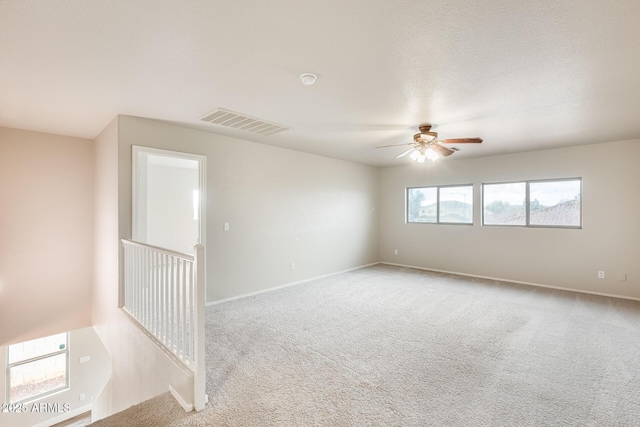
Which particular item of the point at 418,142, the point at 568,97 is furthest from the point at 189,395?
the point at 568,97

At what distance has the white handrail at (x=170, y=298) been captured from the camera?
2.02m

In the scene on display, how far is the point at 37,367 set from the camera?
495 centimetres

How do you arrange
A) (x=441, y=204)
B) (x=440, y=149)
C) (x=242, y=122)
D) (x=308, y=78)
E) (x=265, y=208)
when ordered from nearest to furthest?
1. (x=308, y=78)
2. (x=242, y=122)
3. (x=440, y=149)
4. (x=265, y=208)
5. (x=441, y=204)

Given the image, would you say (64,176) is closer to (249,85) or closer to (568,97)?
(249,85)

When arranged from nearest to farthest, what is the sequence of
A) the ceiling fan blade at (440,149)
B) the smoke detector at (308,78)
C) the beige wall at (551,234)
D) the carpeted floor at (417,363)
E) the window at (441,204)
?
the carpeted floor at (417,363), the smoke detector at (308,78), the ceiling fan blade at (440,149), the beige wall at (551,234), the window at (441,204)

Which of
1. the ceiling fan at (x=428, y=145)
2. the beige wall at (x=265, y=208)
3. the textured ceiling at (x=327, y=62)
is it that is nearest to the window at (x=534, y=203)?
the textured ceiling at (x=327, y=62)

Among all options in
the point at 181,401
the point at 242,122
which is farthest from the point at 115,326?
the point at 242,122

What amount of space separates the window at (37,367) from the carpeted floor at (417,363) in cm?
334

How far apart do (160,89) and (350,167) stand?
14.5ft

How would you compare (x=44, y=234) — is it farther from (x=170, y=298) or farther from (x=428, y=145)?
(x=428, y=145)

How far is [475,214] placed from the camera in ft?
19.4

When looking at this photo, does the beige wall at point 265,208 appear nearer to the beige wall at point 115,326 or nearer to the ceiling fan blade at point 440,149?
the beige wall at point 115,326

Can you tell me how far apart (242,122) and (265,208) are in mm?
1611

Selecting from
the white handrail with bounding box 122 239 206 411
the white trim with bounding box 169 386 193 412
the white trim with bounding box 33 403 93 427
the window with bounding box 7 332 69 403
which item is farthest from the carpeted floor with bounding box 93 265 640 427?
the white trim with bounding box 33 403 93 427
